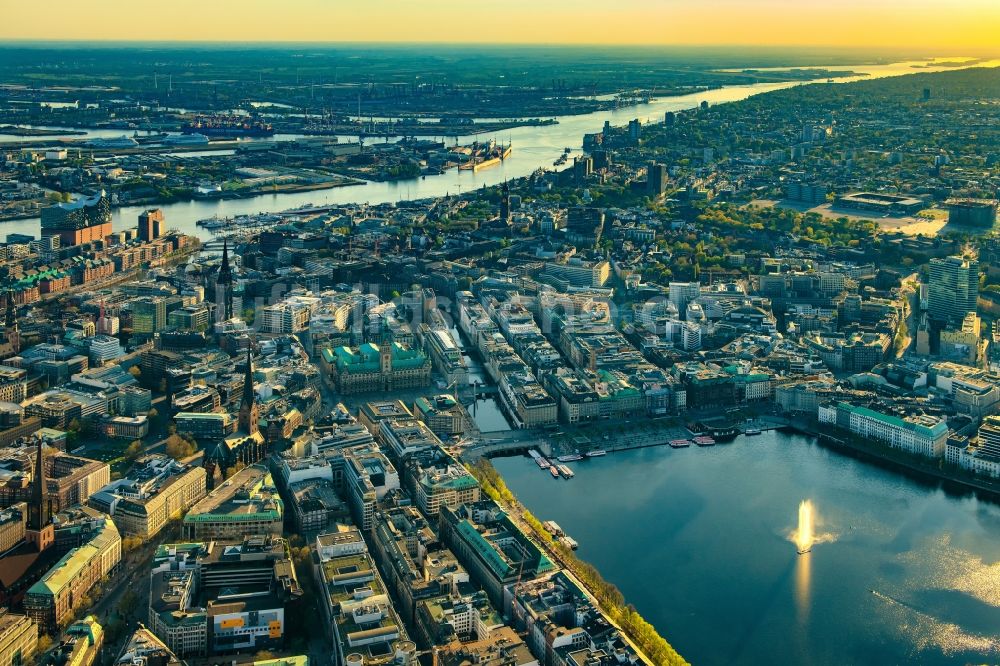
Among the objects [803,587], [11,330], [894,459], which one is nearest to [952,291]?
[894,459]

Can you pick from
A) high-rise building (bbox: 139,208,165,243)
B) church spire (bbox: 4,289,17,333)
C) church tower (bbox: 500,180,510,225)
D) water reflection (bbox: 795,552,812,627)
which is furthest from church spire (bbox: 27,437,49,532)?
church tower (bbox: 500,180,510,225)

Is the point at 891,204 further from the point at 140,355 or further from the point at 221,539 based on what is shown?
the point at 221,539

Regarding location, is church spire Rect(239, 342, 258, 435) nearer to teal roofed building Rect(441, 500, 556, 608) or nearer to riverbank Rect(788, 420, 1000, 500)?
teal roofed building Rect(441, 500, 556, 608)

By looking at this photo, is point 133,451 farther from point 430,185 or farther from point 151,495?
point 430,185

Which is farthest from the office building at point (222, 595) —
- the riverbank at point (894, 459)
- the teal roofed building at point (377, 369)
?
the riverbank at point (894, 459)

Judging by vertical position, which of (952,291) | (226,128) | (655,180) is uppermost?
(226,128)

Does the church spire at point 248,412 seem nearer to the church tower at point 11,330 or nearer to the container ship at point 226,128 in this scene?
the church tower at point 11,330
